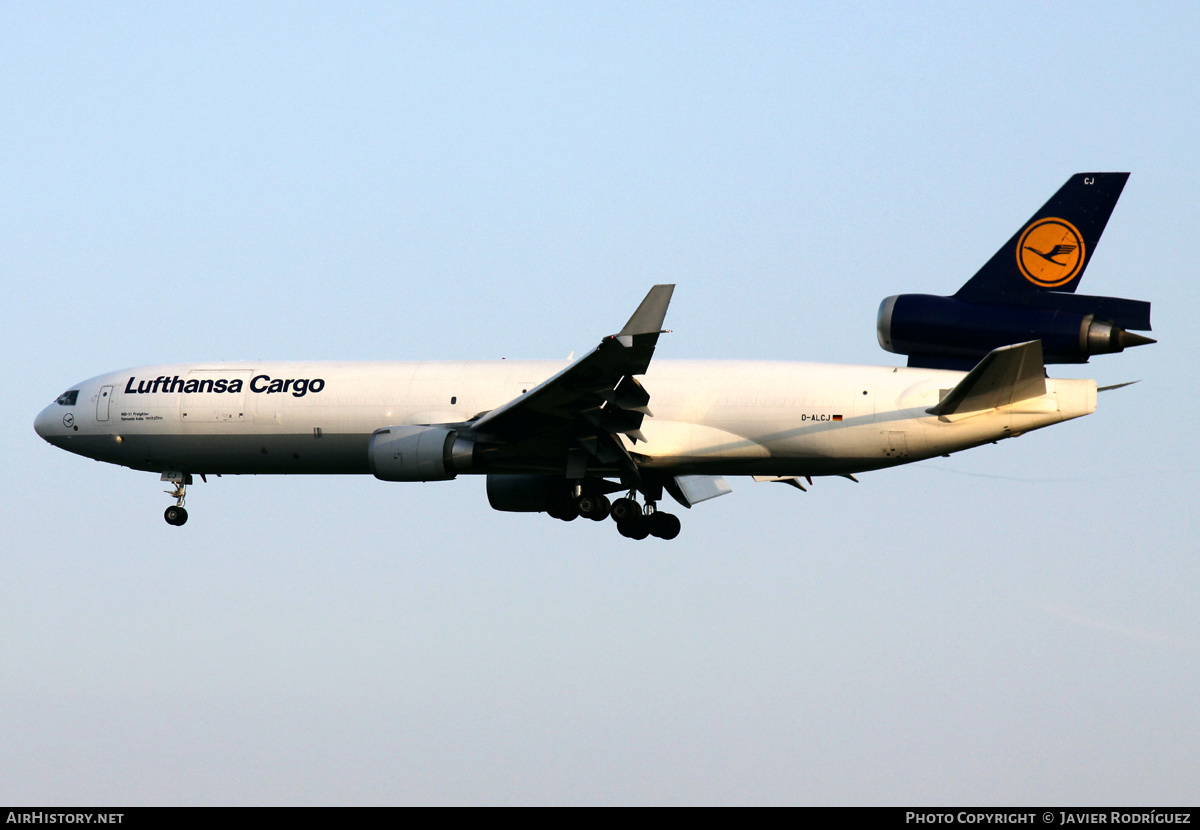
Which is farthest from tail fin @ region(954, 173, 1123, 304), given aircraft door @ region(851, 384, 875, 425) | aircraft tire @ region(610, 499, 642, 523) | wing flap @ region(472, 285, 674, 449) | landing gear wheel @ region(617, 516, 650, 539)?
landing gear wheel @ region(617, 516, 650, 539)

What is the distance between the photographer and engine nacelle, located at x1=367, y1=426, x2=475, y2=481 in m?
32.2

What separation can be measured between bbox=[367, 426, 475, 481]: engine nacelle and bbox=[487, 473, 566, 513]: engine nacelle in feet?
15.6

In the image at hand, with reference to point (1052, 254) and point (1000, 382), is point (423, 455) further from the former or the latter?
point (1052, 254)

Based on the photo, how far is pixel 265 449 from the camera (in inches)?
1417

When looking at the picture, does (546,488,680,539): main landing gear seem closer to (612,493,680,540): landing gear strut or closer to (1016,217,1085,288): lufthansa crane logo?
(612,493,680,540): landing gear strut

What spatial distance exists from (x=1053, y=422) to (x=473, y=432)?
1277 centimetres

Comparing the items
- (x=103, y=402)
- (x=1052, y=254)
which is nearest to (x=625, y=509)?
(x=1052, y=254)

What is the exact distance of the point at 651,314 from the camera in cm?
2817

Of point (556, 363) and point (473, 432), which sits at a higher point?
point (556, 363)

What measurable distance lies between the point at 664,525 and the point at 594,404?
6500mm

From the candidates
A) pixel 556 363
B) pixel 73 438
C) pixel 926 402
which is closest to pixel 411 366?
pixel 556 363

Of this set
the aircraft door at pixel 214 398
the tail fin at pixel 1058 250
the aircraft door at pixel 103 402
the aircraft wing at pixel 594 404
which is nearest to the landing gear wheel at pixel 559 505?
the aircraft wing at pixel 594 404

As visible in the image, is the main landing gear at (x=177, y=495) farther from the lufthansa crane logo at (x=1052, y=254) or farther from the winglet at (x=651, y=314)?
the lufthansa crane logo at (x=1052, y=254)
